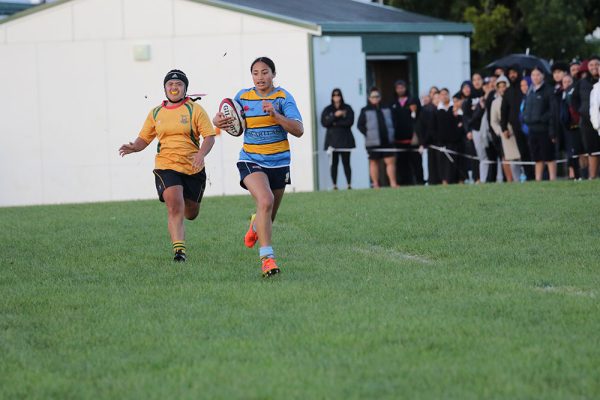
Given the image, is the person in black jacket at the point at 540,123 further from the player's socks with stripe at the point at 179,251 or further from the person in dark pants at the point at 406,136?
the player's socks with stripe at the point at 179,251

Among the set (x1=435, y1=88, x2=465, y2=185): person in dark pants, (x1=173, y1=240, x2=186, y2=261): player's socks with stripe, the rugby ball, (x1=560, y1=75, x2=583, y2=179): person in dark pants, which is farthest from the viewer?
(x1=435, y1=88, x2=465, y2=185): person in dark pants

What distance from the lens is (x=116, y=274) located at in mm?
10961

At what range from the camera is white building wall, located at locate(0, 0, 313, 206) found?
86.7 ft

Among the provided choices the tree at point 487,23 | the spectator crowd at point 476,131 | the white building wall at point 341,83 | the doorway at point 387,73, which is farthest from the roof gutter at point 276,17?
the tree at point 487,23

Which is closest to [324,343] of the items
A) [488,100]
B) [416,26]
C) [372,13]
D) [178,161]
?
[178,161]

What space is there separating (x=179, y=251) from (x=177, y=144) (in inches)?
39.5

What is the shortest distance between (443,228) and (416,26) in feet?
46.2

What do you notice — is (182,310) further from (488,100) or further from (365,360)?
(488,100)

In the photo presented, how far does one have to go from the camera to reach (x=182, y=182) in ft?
39.7

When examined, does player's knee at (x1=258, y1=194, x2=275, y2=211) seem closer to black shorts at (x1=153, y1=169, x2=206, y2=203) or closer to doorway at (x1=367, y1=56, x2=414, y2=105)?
black shorts at (x1=153, y1=169, x2=206, y2=203)

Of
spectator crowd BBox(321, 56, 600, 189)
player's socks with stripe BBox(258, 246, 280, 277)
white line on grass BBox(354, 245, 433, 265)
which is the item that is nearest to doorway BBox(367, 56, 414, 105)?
spectator crowd BBox(321, 56, 600, 189)

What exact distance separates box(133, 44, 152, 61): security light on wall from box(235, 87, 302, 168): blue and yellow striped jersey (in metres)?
16.0

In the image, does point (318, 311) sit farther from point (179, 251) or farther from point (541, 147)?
point (541, 147)

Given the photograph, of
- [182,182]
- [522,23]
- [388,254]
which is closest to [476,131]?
[388,254]
